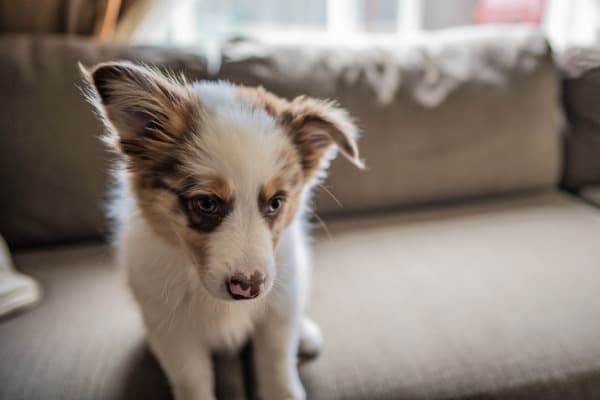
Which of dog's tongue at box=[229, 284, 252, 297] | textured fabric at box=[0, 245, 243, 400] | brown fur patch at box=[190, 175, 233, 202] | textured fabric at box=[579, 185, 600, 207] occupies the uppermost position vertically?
brown fur patch at box=[190, 175, 233, 202]

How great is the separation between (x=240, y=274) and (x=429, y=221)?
1.20 m

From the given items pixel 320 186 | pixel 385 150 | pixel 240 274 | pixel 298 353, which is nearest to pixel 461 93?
pixel 385 150

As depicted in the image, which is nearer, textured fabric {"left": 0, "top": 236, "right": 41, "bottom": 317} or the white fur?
the white fur

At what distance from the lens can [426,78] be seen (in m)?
1.92

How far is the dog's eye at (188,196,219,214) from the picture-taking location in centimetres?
96

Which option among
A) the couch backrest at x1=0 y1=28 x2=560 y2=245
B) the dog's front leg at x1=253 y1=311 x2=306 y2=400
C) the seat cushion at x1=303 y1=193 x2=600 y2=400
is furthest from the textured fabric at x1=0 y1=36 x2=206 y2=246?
the seat cushion at x1=303 y1=193 x2=600 y2=400

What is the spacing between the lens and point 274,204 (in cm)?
103

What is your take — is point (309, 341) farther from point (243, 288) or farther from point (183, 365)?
point (243, 288)

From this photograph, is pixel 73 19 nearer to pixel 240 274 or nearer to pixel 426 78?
pixel 426 78

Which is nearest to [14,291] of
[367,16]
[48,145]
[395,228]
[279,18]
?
[48,145]

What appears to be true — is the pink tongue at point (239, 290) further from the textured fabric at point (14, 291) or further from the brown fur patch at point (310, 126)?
the textured fabric at point (14, 291)

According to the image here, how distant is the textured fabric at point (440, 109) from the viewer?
1.83 metres

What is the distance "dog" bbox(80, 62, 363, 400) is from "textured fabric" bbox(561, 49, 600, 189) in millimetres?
1442

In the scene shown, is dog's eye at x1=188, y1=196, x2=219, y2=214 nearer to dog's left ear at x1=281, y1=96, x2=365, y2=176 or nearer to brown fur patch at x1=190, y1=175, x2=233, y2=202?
brown fur patch at x1=190, y1=175, x2=233, y2=202
